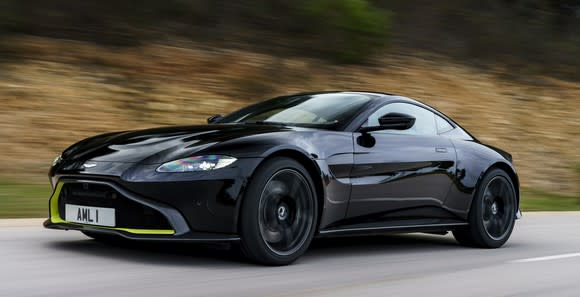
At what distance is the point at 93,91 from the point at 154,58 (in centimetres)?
213

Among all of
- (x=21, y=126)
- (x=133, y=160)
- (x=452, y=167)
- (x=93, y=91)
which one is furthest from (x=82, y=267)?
(x=93, y=91)

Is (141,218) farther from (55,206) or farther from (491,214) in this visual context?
(491,214)

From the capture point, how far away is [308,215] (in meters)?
5.86

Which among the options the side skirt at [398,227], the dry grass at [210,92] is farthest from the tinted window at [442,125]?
the dry grass at [210,92]

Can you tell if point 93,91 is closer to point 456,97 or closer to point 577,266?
point 456,97

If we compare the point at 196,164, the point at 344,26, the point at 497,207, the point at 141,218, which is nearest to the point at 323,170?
the point at 196,164

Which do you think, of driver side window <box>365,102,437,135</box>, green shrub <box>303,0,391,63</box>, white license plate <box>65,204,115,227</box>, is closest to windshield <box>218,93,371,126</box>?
driver side window <box>365,102,437,135</box>

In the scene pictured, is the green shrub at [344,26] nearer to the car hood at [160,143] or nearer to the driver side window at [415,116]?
the driver side window at [415,116]

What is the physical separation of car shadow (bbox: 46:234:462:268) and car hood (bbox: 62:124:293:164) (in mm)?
664

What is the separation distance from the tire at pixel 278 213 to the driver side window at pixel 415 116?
41.4 inches

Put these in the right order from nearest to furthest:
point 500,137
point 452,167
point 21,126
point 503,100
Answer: point 452,167
point 21,126
point 500,137
point 503,100

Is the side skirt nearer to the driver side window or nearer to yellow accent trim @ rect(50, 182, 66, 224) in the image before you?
the driver side window

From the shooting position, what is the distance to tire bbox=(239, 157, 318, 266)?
5.46 m

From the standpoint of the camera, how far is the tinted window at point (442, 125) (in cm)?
728
